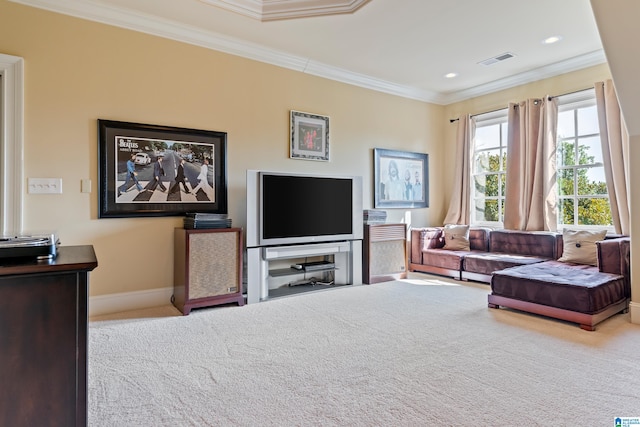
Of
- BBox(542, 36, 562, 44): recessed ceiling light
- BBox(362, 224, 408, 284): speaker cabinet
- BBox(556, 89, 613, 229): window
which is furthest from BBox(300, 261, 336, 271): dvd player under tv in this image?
BBox(542, 36, 562, 44): recessed ceiling light

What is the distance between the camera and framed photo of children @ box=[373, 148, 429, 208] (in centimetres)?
541

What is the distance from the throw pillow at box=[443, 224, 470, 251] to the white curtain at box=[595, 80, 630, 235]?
1.73 metres

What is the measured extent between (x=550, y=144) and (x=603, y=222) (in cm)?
116

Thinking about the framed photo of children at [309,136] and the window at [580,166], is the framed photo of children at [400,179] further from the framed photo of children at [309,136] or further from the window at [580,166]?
the window at [580,166]

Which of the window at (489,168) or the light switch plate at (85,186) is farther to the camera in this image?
the window at (489,168)

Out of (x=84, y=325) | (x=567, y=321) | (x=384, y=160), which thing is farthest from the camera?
(x=384, y=160)

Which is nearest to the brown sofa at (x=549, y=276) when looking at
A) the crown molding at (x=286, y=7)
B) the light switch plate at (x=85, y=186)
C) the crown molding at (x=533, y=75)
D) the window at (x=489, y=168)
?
the window at (x=489, y=168)

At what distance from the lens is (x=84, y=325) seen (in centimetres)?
130

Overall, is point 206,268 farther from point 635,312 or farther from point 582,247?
point 582,247

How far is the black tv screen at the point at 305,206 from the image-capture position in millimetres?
3990

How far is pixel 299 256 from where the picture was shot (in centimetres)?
421

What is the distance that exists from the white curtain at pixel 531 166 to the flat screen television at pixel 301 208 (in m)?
2.28

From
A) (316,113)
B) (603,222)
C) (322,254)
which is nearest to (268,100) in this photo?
(316,113)

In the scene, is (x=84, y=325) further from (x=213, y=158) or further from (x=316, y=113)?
(x=316, y=113)
